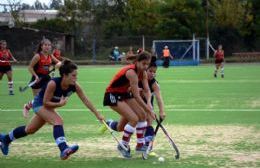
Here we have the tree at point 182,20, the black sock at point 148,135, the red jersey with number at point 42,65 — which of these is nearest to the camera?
the black sock at point 148,135

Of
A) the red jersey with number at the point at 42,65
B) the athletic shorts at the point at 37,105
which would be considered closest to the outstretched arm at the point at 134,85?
the athletic shorts at the point at 37,105

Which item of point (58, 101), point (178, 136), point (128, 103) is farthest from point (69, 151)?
point (178, 136)

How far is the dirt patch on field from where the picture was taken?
9.86m

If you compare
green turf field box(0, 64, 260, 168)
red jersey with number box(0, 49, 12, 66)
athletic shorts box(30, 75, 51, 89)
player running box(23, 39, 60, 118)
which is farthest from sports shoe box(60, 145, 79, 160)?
red jersey with number box(0, 49, 12, 66)

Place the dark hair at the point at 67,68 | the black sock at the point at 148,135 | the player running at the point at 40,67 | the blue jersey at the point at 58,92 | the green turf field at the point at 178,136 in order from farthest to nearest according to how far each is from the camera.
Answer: the player running at the point at 40,67, the black sock at the point at 148,135, the green turf field at the point at 178,136, the blue jersey at the point at 58,92, the dark hair at the point at 67,68

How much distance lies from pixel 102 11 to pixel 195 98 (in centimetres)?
4617

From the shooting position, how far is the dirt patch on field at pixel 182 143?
32.3ft

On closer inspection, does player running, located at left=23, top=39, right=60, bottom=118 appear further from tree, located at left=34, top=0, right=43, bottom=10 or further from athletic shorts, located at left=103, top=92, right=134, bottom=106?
tree, located at left=34, top=0, right=43, bottom=10

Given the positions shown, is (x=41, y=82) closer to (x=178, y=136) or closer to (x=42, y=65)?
(x=42, y=65)

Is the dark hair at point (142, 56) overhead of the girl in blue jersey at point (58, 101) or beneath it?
overhead

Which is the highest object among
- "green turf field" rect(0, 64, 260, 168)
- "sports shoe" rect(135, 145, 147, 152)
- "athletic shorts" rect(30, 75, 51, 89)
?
"athletic shorts" rect(30, 75, 51, 89)

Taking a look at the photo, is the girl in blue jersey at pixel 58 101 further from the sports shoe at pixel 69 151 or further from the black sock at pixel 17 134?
the black sock at pixel 17 134

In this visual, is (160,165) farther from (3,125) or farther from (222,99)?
(222,99)

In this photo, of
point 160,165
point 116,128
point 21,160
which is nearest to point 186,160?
point 160,165
